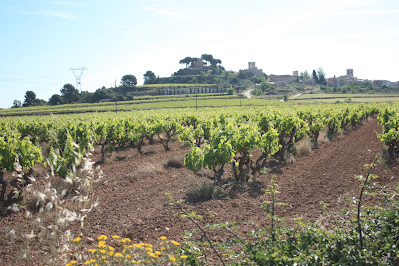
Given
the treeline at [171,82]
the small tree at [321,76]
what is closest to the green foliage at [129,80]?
the treeline at [171,82]

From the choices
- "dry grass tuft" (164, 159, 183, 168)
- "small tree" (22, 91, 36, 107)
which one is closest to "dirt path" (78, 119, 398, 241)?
"dry grass tuft" (164, 159, 183, 168)

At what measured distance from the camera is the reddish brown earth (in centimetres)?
637

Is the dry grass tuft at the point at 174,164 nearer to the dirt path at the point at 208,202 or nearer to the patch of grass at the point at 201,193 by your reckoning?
the dirt path at the point at 208,202

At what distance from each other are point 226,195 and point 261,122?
5985 millimetres

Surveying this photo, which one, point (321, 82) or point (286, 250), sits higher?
point (321, 82)

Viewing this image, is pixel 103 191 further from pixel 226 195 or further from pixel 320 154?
pixel 320 154

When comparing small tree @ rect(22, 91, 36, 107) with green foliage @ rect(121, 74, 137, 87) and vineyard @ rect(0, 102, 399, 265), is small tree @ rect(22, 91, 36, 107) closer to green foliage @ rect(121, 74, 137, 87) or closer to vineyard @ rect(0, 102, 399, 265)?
green foliage @ rect(121, 74, 137, 87)

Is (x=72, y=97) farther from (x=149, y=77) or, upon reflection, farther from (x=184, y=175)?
(x=184, y=175)

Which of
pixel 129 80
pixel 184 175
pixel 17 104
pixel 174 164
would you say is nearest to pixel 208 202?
pixel 184 175

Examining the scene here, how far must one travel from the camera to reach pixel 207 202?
7781 mm

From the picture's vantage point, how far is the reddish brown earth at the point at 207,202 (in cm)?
637

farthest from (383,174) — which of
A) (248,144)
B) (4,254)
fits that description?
(4,254)


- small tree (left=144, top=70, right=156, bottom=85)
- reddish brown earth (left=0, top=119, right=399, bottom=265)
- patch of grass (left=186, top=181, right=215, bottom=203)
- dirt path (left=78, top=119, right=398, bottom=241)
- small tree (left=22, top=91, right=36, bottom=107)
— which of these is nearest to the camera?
reddish brown earth (left=0, top=119, right=399, bottom=265)

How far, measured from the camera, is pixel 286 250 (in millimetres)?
3549
